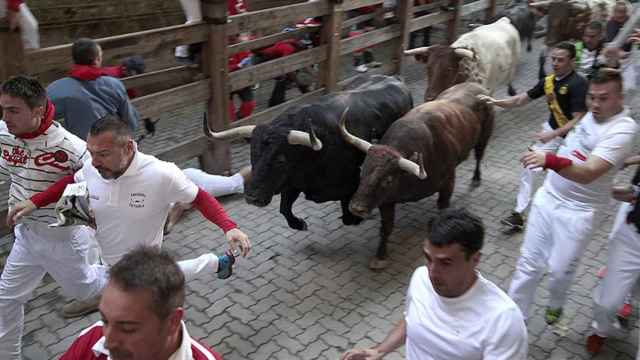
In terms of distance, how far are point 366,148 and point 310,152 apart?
579 millimetres

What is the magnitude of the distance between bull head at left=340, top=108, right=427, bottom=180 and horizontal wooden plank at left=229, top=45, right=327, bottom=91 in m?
1.81

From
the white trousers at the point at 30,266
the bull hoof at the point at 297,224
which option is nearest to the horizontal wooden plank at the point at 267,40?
the bull hoof at the point at 297,224

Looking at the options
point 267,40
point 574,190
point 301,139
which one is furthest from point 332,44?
point 574,190

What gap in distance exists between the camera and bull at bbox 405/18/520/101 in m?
8.34

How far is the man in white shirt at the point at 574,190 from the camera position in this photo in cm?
374

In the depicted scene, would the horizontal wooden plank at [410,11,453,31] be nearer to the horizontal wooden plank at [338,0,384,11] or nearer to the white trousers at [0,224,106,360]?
the horizontal wooden plank at [338,0,384,11]

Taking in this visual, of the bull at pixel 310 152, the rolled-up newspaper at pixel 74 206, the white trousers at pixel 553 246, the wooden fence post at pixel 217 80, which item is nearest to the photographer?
the rolled-up newspaper at pixel 74 206

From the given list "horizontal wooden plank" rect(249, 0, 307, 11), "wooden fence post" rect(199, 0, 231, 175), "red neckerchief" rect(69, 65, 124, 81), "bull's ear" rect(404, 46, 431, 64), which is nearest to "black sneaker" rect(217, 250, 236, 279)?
"red neckerchief" rect(69, 65, 124, 81)

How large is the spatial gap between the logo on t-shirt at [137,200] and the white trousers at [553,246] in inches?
110

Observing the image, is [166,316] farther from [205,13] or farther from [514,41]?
[514,41]

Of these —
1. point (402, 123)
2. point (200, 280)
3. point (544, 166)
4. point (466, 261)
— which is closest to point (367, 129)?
point (402, 123)

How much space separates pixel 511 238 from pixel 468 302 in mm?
3999

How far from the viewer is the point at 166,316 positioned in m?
1.89

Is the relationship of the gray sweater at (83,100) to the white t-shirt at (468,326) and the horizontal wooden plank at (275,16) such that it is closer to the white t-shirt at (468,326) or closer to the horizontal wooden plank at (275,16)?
the horizontal wooden plank at (275,16)
